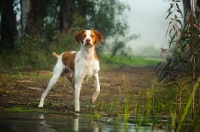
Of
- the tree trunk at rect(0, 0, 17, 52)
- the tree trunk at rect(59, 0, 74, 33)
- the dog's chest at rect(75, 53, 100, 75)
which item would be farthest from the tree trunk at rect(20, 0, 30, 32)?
the dog's chest at rect(75, 53, 100, 75)

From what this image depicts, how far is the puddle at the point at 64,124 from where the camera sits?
533 cm

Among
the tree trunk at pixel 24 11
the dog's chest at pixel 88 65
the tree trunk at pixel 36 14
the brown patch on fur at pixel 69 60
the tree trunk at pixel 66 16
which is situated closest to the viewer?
the dog's chest at pixel 88 65

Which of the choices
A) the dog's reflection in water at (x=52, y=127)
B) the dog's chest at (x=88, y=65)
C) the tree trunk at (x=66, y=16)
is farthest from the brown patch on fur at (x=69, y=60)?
the tree trunk at (x=66, y=16)

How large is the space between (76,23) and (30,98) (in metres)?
13.8

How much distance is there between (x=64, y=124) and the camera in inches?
229

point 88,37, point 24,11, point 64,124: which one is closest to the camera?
point 64,124

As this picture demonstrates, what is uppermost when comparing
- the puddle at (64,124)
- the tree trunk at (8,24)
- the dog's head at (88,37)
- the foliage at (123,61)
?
the tree trunk at (8,24)

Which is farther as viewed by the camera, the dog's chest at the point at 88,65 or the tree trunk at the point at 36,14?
the tree trunk at the point at 36,14

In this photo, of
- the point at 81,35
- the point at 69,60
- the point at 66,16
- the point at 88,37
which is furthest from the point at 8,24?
the point at 88,37

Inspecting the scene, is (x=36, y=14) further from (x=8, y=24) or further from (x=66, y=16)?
(x=8, y=24)

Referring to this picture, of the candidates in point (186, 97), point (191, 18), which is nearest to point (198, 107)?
point (186, 97)

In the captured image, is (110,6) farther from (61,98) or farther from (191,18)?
(191,18)

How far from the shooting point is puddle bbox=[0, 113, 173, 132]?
5.33 meters

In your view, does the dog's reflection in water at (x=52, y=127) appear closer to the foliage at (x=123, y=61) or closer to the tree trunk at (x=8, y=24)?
the tree trunk at (x=8, y=24)
